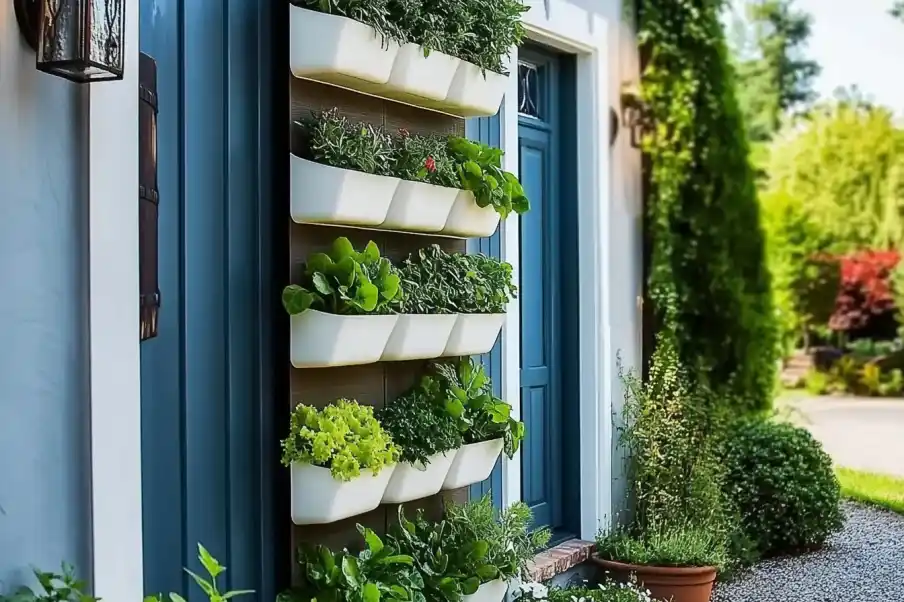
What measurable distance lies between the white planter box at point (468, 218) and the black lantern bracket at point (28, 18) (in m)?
1.60

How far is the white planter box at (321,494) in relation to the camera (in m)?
2.96

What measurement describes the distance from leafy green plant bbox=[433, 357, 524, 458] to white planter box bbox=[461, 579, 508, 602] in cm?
48

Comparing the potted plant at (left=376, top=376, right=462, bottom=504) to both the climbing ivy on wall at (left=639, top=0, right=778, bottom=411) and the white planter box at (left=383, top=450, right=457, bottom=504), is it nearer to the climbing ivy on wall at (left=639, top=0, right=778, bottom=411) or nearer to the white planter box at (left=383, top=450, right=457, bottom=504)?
the white planter box at (left=383, top=450, right=457, bottom=504)

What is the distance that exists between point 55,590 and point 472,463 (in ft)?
5.44

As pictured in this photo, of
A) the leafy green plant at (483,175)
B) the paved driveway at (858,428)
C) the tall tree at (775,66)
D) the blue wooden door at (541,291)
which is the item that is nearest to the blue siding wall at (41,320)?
the leafy green plant at (483,175)

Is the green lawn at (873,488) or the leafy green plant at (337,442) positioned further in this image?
the green lawn at (873,488)

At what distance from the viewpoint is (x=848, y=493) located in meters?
8.13

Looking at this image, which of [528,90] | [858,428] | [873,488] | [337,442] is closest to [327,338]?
[337,442]

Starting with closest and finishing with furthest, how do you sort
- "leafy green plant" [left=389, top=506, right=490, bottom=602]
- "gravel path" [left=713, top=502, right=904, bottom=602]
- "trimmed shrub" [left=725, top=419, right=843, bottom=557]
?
"leafy green plant" [left=389, top=506, right=490, bottom=602]
"gravel path" [left=713, top=502, right=904, bottom=602]
"trimmed shrub" [left=725, top=419, right=843, bottom=557]

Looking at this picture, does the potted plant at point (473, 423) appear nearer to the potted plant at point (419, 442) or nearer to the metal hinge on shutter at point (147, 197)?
the potted plant at point (419, 442)

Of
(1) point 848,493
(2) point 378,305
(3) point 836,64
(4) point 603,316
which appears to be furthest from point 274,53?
(3) point 836,64

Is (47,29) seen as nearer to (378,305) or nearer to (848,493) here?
(378,305)

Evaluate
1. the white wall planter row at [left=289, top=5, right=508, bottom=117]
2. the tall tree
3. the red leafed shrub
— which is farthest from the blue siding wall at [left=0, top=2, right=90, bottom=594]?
the tall tree

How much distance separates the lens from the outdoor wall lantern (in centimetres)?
221
